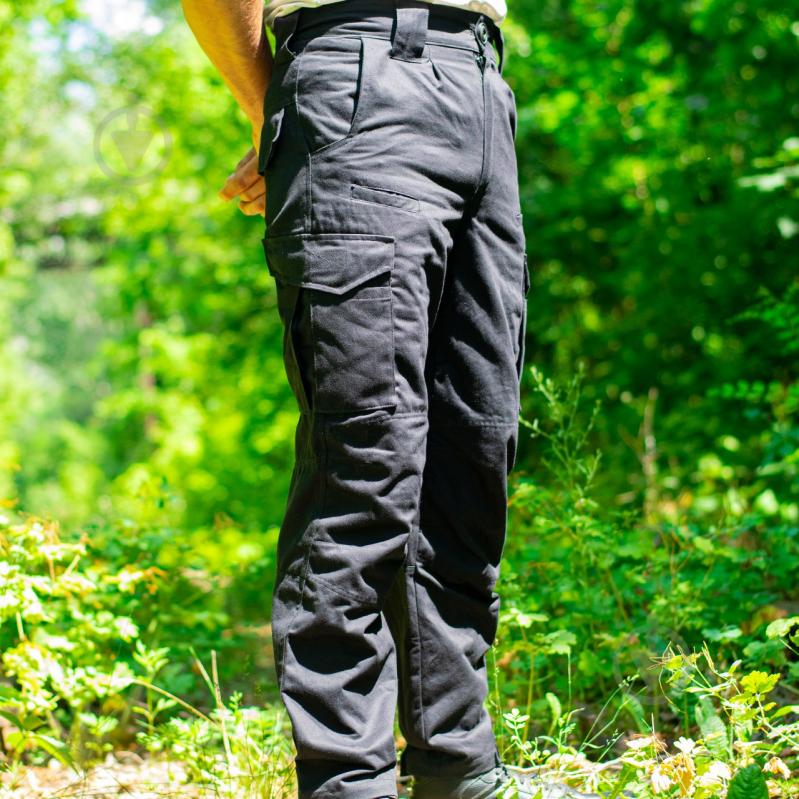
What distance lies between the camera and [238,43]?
4.86 feet

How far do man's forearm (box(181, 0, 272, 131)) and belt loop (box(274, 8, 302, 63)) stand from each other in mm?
35

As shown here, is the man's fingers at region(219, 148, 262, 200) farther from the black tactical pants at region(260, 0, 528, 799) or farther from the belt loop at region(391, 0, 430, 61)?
the belt loop at region(391, 0, 430, 61)

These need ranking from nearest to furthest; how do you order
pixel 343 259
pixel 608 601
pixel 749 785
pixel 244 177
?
pixel 749 785, pixel 343 259, pixel 244 177, pixel 608 601

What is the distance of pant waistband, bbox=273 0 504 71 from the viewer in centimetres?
140

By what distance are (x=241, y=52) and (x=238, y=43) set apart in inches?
0.7

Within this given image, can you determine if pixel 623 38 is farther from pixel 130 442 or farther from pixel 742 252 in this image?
pixel 130 442

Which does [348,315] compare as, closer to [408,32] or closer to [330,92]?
[330,92]

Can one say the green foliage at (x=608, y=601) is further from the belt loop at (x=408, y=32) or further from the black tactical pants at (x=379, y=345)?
the belt loop at (x=408, y=32)

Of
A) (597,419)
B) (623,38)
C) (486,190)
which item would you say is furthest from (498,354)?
(623,38)

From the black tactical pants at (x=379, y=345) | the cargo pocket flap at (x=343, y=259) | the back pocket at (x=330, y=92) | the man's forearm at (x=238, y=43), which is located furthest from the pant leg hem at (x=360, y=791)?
the man's forearm at (x=238, y=43)

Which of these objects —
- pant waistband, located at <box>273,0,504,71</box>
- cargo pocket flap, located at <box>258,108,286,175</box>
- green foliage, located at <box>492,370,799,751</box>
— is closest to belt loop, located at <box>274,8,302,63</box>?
pant waistband, located at <box>273,0,504,71</box>

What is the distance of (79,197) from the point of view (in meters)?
17.8

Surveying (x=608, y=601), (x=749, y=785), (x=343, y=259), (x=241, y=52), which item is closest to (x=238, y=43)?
(x=241, y=52)

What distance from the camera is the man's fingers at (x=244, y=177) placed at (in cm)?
159
